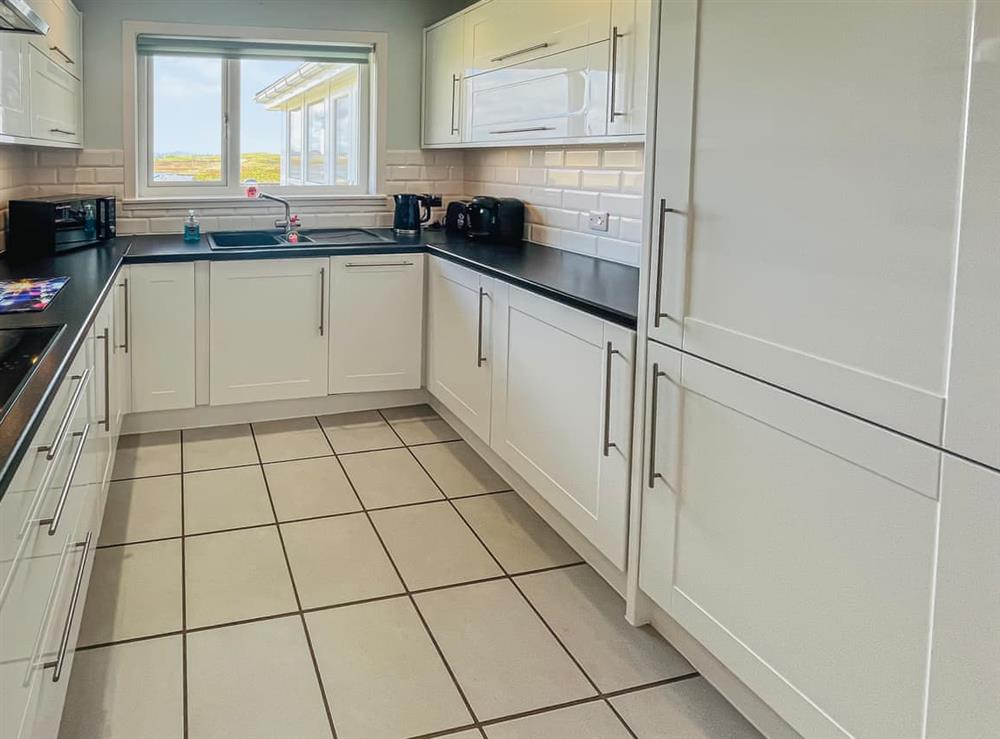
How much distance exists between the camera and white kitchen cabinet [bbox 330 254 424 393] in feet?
13.5

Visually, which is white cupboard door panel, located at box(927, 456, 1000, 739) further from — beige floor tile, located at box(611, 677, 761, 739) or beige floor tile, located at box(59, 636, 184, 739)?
beige floor tile, located at box(59, 636, 184, 739)

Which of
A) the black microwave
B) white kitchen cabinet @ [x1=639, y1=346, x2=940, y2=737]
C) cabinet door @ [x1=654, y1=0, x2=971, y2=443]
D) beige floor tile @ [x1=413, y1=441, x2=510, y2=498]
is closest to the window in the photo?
the black microwave

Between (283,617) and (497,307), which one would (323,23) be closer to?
(497,307)

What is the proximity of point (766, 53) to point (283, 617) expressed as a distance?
1.87m

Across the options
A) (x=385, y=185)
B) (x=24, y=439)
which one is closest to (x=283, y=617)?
(x=24, y=439)

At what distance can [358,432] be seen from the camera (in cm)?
407

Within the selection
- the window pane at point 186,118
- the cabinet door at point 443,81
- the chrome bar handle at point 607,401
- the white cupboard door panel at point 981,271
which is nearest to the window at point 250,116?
the window pane at point 186,118

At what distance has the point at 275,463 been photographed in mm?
3639

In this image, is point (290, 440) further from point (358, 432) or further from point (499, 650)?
point (499, 650)

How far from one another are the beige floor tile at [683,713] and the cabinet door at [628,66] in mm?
1578

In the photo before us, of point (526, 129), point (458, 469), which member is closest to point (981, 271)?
point (526, 129)

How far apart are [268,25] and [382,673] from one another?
11.4 feet

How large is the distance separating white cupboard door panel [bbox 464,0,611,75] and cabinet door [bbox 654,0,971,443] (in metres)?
1.03

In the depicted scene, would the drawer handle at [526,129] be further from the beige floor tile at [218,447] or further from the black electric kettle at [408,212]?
the beige floor tile at [218,447]
